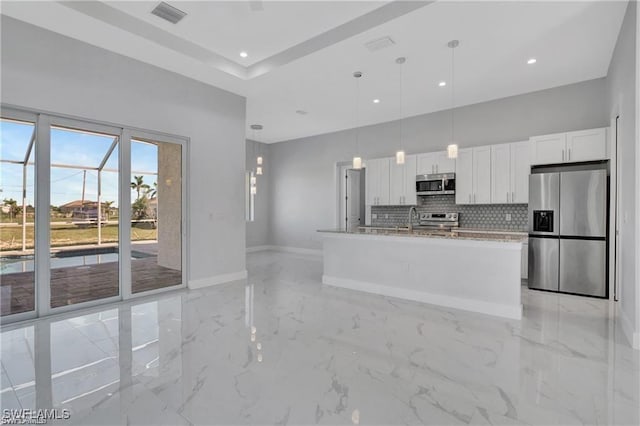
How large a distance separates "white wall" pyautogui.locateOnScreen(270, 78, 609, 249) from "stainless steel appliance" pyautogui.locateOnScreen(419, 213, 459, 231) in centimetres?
135

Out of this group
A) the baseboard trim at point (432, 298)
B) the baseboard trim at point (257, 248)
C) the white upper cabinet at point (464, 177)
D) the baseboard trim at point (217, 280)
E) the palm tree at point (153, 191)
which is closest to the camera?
the baseboard trim at point (432, 298)

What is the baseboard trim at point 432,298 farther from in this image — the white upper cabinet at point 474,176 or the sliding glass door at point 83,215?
the sliding glass door at point 83,215

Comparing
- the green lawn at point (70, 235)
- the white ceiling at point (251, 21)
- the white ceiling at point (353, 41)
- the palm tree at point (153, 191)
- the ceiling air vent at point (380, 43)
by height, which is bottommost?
the green lawn at point (70, 235)

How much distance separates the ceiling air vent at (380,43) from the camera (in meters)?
3.58

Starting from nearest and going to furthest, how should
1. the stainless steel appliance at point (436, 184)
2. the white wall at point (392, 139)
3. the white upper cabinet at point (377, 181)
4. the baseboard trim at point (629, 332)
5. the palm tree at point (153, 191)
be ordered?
the baseboard trim at point (629, 332) → the palm tree at point (153, 191) → the white wall at point (392, 139) → the stainless steel appliance at point (436, 184) → the white upper cabinet at point (377, 181)

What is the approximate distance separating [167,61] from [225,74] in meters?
0.76

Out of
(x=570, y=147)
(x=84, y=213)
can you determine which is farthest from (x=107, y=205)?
(x=570, y=147)

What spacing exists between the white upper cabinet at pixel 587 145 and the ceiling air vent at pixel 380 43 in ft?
10.2

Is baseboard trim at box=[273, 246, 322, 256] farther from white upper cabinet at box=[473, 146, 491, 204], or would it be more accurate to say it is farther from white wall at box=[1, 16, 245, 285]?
white upper cabinet at box=[473, 146, 491, 204]

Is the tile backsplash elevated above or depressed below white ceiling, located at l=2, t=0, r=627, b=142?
below

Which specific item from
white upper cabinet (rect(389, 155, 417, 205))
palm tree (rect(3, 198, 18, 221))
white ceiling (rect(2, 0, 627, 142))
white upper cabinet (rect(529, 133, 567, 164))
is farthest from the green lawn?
white upper cabinet (rect(529, 133, 567, 164))

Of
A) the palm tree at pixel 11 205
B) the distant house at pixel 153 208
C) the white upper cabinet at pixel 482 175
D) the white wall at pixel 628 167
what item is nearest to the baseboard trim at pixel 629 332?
the white wall at pixel 628 167

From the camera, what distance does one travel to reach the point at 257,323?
3354 millimetres

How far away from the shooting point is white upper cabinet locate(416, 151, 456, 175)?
5902mm
